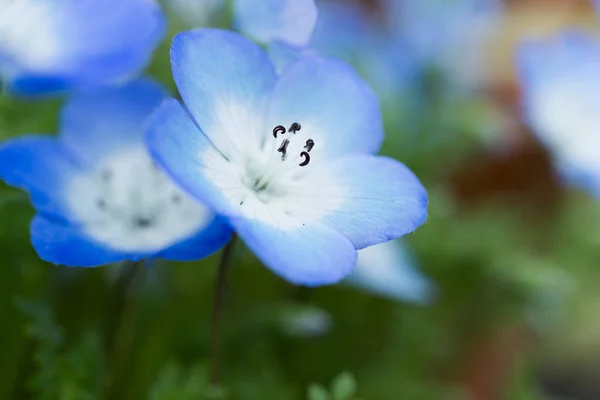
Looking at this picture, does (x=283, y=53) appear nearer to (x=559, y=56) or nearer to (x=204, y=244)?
(x=204, y=244)

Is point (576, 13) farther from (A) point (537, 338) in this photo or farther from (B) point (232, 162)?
(B) point (232, 162)

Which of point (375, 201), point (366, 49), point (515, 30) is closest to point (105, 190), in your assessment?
point (375, 201)

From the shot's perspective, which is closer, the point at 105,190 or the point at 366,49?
the point at 105,190

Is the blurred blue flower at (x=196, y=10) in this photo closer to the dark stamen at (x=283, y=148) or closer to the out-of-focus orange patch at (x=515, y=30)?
the dark stamen at (x=283, y=148)

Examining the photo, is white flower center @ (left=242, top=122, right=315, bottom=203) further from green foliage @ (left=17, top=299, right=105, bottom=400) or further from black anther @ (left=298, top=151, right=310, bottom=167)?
green foliage @ (left=17, top=299, right=105, bottom=400)

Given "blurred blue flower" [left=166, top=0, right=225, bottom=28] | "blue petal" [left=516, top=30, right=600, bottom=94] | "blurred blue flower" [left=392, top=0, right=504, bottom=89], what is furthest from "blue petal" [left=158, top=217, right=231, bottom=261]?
"blurred blue flower" [left=392, top=0, right=504, bottom=89]

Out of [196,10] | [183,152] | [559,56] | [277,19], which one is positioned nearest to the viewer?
[183,152]

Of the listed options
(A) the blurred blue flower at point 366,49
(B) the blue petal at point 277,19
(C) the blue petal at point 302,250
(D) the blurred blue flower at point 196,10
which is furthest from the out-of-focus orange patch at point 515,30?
(C) the blue petal at point 302,250
